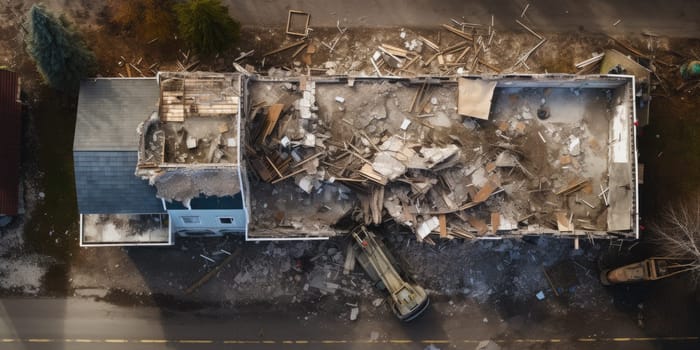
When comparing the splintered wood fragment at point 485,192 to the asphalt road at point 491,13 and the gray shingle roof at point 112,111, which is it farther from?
the gray shingle roof at point 112,111

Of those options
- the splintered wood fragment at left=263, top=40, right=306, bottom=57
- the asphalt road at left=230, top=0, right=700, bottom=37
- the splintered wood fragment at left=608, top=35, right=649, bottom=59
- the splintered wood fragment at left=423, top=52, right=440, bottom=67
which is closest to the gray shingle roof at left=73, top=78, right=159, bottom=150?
the splintered wood fragment at left=263, top=40, right=306, bottom=57

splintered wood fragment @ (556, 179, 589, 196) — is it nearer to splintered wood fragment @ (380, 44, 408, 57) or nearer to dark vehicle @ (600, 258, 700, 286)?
dark vehicle @ (600, 258, 700, 286)

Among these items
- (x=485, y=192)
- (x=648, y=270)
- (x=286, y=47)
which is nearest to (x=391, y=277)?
(x=485, y=192)

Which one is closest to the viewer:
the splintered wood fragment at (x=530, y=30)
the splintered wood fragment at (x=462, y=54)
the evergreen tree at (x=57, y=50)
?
the evergreen tree at (x=57, y=50)

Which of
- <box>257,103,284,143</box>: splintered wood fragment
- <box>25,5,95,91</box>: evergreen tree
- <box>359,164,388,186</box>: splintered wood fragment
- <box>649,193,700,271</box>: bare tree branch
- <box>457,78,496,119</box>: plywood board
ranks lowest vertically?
<box>649,193,700,271</box>: bare tree branch

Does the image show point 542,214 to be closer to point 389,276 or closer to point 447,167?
point 447,167

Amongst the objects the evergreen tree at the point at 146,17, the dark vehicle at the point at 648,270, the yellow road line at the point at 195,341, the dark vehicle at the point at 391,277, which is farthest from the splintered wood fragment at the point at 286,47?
the dark vehicle at the point at 648,270
